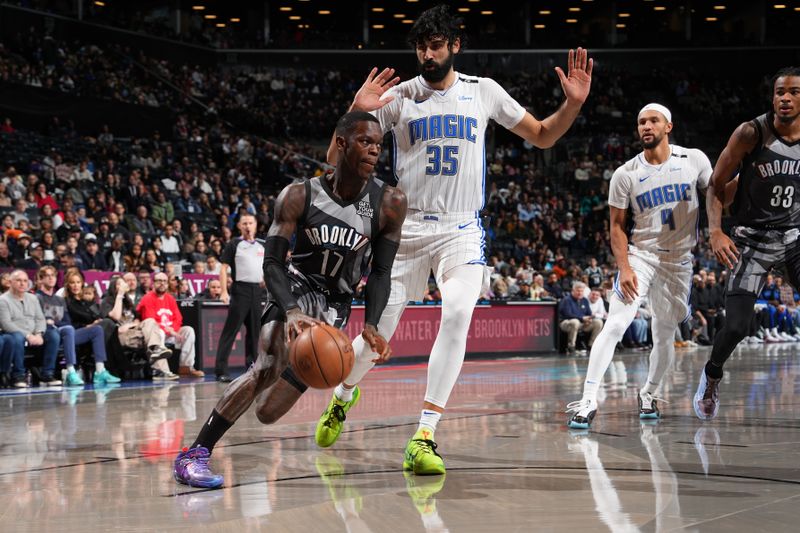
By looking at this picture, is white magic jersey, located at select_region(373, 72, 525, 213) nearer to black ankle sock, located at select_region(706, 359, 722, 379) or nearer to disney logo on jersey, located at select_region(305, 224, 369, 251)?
disney logo on jersey, located at select_region(305, 224, 369, 251)

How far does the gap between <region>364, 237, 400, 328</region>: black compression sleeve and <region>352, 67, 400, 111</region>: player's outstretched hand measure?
0.92 metres

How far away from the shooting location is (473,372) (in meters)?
14.0

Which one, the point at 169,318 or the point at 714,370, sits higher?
the point at 714,370

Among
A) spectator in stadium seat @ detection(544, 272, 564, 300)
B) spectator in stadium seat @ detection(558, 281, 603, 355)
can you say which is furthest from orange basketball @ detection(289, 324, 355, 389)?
spectator in stadium seat @ detection(544, 272, 564, 300)

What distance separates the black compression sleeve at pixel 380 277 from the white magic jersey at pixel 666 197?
298 cm

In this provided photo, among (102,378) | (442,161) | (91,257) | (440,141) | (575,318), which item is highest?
(440,141)

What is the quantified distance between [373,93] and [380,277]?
1.25 m

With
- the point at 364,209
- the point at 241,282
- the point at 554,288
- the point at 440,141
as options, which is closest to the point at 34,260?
the point at 241,282

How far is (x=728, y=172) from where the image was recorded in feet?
23.0

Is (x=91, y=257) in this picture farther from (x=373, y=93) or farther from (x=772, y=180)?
(x=772, y=180)

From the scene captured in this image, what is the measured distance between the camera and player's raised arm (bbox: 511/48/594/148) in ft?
19.3

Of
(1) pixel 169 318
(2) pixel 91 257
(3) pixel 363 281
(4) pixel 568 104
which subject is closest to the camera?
(4) pixel 568 104

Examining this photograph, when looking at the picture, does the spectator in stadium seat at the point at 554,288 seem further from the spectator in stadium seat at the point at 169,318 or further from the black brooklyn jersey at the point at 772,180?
the black brooklyn jersey at the point at 772,180

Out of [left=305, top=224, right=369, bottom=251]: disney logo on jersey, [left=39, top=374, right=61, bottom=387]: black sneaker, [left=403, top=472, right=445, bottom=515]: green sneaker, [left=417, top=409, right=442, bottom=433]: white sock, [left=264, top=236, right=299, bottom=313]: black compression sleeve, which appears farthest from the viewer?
[left=39, top=374, right=61, bottom=387]: black sneaker
